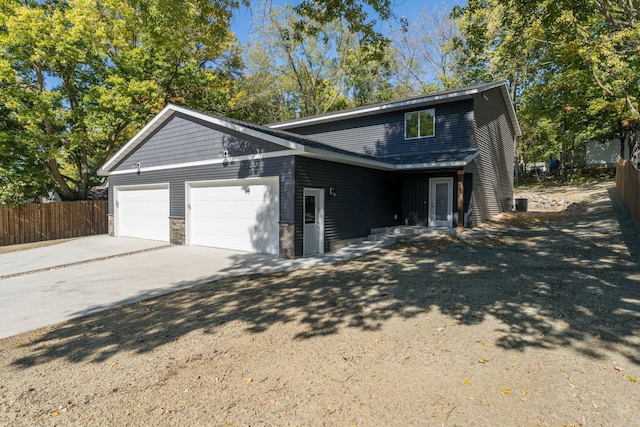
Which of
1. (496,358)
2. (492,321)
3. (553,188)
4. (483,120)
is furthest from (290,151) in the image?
(553,188)

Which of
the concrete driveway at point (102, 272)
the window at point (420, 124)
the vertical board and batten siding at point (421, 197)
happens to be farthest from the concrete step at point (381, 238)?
the window at point (420, 124)

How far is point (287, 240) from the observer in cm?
962

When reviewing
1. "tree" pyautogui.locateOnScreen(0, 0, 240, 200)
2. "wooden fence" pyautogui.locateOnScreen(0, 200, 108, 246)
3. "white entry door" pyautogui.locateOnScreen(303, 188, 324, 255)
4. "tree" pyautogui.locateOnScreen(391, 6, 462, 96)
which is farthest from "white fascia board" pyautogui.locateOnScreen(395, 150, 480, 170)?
"tree" pyautogui.locateOnScreen(391, 6, 462, 96)

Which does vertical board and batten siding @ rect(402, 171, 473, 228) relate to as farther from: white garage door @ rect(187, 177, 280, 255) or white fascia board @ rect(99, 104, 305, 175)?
white fascia board @ rect(99, 104, 305, 175)

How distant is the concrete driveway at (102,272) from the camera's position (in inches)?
230

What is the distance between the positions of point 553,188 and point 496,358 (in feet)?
82.5

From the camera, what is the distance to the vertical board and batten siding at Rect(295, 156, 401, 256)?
31.8 ft

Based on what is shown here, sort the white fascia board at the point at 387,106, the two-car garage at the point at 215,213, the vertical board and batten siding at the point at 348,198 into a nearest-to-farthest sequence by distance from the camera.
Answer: the vertical board and batten siding at the point at 348,198 → the two-car garage at the point at 215,213 → the white fascia board at the point at 387,106

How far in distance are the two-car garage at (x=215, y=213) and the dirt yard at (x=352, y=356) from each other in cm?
364

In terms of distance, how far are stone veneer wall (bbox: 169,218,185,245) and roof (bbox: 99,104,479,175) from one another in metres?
3.88

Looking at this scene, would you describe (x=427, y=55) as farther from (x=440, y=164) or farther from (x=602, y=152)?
(x=440, y=164)

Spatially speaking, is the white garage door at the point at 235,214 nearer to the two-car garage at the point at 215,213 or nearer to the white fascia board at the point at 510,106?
the two-car garage at the point at 215,213

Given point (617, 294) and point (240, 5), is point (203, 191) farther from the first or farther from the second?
point (617, 294)

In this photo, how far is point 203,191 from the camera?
12.2 metres
